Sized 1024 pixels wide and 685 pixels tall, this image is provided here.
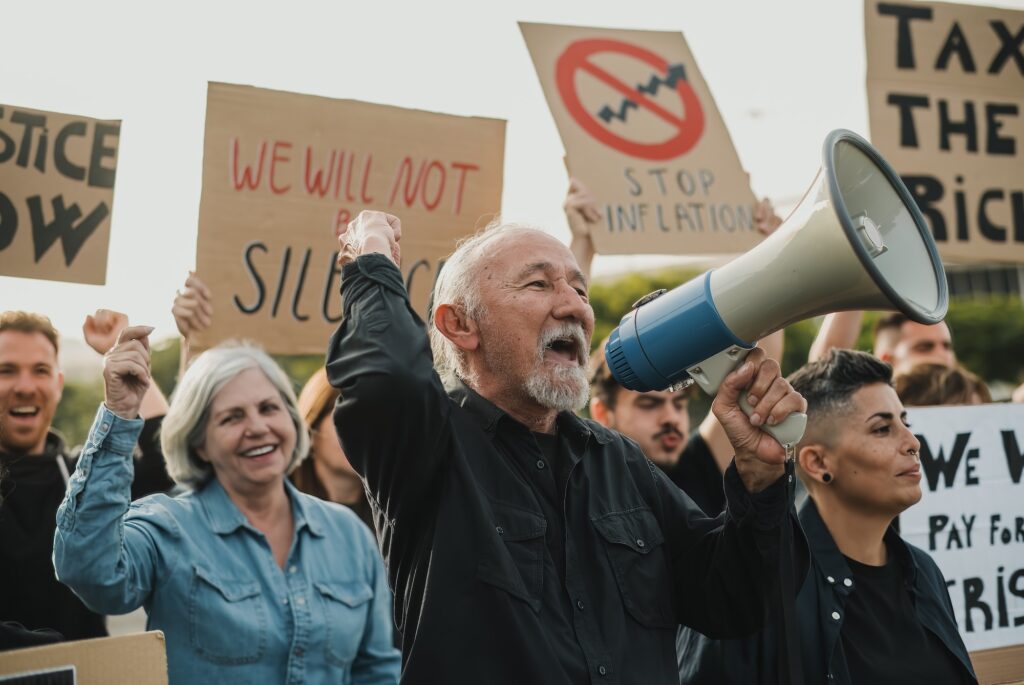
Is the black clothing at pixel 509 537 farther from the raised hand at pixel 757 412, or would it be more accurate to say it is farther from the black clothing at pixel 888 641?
the black clothing at pixel 888 641

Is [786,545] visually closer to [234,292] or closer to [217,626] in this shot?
[217,626]

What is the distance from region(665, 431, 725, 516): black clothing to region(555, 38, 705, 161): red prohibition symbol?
1444 mm

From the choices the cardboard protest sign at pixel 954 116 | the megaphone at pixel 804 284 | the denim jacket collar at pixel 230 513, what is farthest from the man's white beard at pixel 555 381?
the cardboard protest sign at pixel 954 116

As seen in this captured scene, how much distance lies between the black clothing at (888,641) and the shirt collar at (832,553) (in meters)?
0.04

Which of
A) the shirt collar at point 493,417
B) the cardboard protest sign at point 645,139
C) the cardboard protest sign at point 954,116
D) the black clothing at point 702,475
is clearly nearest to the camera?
the shirt collar at point 493,417

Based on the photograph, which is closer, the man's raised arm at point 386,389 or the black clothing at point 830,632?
the man's raised arm at point 386,389

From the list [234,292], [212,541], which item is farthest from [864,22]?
[212,541]

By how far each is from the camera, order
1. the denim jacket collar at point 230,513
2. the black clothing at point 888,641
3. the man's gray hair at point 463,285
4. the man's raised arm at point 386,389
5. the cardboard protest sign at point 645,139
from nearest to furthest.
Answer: the man's raised arm at point 386,389, the man's gray hair at point 463,285, the black clothing at point 888,641, the denim jacket collar at point 230,513, the cardboard protest sign at point 645,139

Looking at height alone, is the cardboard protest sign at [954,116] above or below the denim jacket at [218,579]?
above

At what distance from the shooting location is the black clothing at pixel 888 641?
2844 millimetres

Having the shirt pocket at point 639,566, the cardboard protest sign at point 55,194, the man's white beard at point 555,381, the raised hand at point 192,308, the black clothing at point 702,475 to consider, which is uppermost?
the cardboard protest sign at point 55,194

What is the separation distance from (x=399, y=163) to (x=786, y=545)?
2.79 meters

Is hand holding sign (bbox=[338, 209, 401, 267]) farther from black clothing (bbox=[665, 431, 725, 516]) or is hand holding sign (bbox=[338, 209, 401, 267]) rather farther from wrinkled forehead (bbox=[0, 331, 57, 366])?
black clothing (bbox=[665, 431, 725, 516])

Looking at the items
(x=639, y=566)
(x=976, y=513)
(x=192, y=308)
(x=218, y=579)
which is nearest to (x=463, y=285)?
(x=639, y=566)
